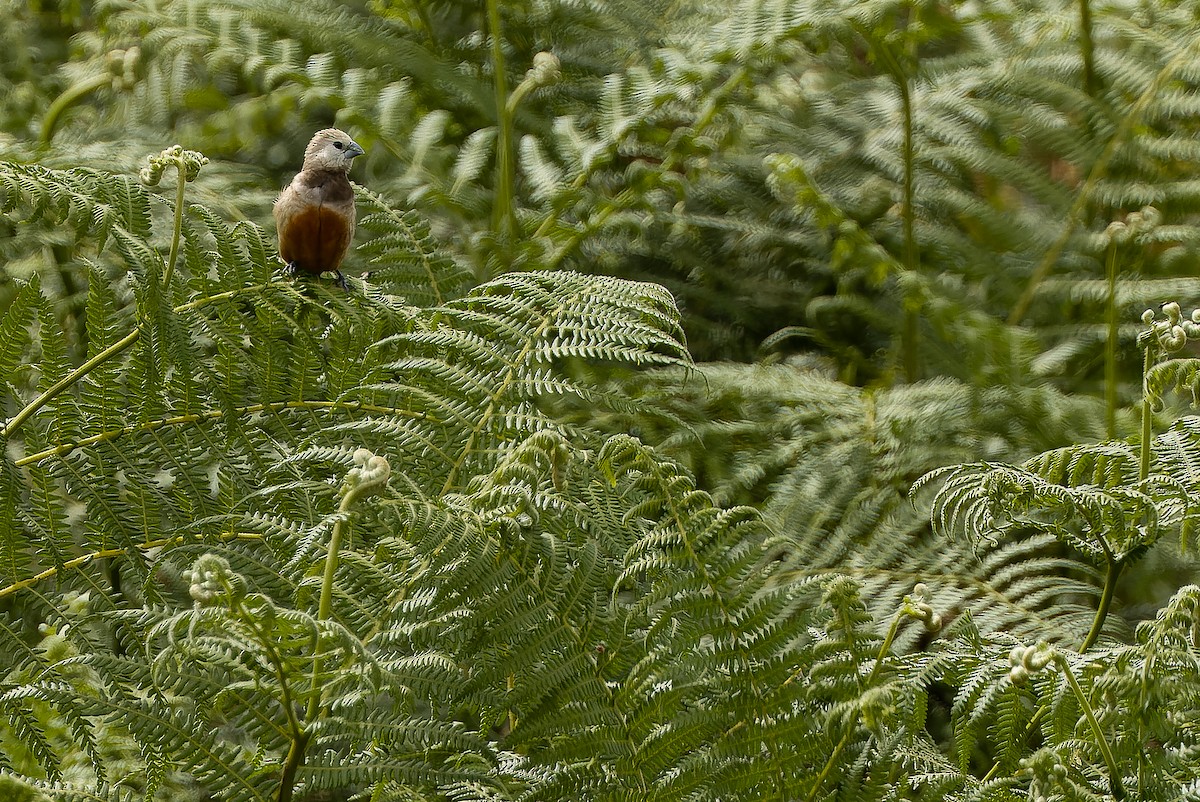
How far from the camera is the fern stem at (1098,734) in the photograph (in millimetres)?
822

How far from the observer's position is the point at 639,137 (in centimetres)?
218

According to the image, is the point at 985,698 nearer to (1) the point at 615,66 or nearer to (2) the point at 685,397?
(2) the point at 685,397

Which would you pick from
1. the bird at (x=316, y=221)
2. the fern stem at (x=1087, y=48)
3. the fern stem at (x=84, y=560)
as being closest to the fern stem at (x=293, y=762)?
the fern stem at (x=84, y=560)

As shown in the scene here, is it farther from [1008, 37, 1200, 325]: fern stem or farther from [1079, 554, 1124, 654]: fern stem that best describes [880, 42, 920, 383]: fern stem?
[1079, 554, 1124, 654]: fern stem

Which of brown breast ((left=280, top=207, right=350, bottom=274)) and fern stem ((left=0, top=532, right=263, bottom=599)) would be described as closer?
fern stem ((left=0, top=532, right=263, bottom=599))

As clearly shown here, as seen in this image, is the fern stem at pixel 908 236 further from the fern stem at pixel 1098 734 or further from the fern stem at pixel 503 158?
the fern stem at pixel 1098 734

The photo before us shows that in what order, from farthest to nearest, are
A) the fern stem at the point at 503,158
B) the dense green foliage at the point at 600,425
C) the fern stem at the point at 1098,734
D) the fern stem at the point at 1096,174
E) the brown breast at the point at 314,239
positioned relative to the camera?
the fern stem at the point at 1096,174 < the fern stem at the point at 503,158 < the brown breast at the point at 314,239 < the dense green foliage at the point at 600,425 < the fern stem at the point at 1098,734

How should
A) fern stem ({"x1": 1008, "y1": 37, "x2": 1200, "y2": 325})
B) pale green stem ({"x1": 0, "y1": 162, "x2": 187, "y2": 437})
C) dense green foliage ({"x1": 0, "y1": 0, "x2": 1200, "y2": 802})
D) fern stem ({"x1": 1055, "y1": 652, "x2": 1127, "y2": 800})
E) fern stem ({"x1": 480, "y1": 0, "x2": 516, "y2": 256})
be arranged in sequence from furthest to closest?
fern stem ({"x1": 1008, "y1": 37, "x2": 1200, "y2": 325}) < fern stem ({"x1": 480, "y1": 0, "x2": 516, "y2": 256}) < pale green stem ({"x1": 0, "y1": 162, "x2": 187, "y2": 437}) < dense green foliage ({"x1": 0, "y1": 0, "x2": 1200, "y2": 802}) < fern stem ({"x1": 1055, "y1": 652, "x2": 1127, "y2": 800})

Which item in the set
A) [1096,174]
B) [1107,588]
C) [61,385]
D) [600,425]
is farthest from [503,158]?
[1107,588]

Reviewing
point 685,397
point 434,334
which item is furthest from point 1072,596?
point 434,334

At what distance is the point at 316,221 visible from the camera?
1.39 meters

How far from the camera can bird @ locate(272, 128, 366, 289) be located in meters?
1.39

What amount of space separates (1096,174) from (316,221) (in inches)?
63.3

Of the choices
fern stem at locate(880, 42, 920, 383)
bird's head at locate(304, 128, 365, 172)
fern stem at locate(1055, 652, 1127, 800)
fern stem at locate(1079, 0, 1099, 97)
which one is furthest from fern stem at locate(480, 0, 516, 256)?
fern stem at locate(1055, 652, 1127, 800)
